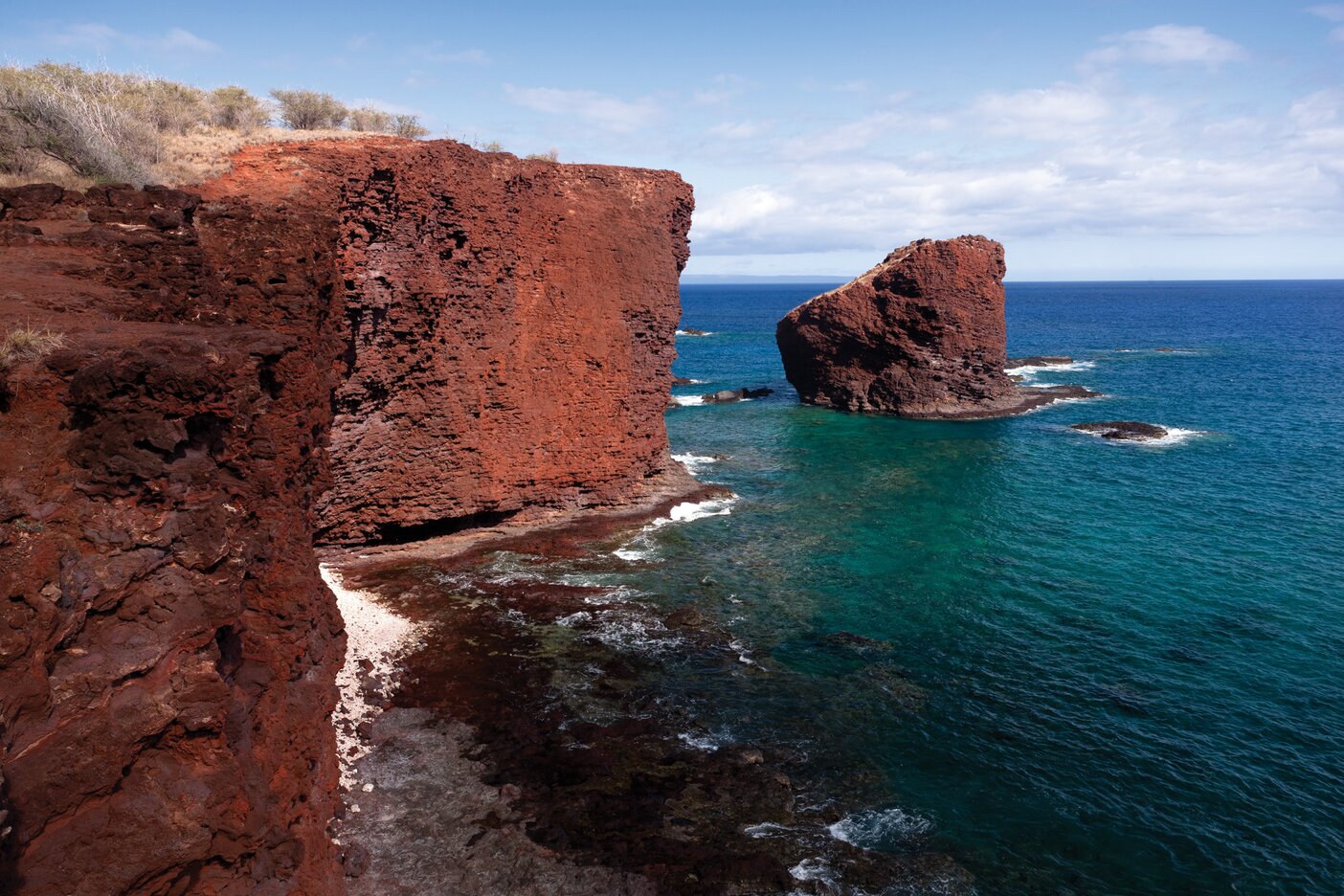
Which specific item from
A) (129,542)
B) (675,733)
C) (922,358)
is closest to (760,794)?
(675,733)

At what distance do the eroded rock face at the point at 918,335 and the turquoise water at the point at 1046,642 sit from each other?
8.98 m

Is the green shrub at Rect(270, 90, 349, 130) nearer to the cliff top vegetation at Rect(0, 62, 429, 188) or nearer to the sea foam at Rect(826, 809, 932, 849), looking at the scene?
the cliff top vegetation at Rect(0, 62, 429, 188)

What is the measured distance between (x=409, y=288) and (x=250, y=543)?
15.4 meters

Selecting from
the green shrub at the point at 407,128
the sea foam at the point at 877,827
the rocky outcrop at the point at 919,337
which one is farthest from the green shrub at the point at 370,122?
the rocky outcrop at the point at 919,337

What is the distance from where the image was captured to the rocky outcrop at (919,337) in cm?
5528

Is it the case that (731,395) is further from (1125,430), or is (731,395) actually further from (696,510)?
(696,510)

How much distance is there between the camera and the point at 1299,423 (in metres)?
52.6

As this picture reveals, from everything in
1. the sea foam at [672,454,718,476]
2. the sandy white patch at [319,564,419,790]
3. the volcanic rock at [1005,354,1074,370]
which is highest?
the volcanic rock at [1005,354,1074,370]

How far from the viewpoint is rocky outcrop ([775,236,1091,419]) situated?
2176 inches

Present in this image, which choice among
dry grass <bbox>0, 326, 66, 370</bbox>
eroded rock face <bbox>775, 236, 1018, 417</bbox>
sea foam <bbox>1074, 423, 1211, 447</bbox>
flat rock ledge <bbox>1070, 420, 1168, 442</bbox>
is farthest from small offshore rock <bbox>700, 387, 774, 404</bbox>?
dry grass <bbox>0, 326, 66, 370</bbox>

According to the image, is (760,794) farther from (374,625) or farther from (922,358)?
(922,358)

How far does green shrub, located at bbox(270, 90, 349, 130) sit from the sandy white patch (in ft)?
47.0

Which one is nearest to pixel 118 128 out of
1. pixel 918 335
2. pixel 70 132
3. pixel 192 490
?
pixel 70 132

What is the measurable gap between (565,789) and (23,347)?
11467 millimetres
